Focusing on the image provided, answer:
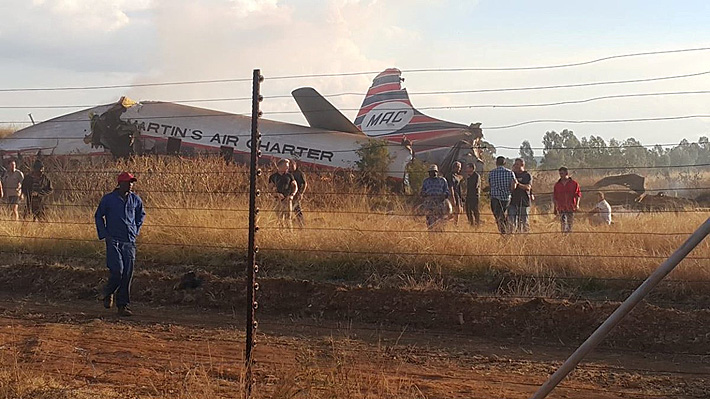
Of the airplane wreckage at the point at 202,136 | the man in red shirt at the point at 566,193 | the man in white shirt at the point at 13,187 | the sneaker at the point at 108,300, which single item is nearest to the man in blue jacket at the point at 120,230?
the sneaker at the point at 108,300

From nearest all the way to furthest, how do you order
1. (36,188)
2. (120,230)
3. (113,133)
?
(120,230), (36,188), (113,133)

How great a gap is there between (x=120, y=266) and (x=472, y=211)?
613cm

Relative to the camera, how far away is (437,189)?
13.3 metres

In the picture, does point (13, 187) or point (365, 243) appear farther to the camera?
point (13, 187)

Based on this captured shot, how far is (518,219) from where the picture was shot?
11766 mm

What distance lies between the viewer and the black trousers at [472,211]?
1256cm

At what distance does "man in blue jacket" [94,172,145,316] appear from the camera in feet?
30.4

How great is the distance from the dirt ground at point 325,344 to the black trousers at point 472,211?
3418mm

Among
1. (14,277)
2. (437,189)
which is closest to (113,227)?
Answer: (14,277)

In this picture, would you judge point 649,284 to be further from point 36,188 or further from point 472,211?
point 36,188

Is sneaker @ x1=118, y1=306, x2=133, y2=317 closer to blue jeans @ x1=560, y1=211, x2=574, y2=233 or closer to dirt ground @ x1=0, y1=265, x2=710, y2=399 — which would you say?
dirt ground @ x1=0, y1=265, x2=710, y2=399

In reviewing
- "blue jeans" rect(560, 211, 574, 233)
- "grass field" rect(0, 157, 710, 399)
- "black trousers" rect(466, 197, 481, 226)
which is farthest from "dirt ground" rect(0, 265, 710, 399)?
"black trousers" rect(466, 197, 481, 226)

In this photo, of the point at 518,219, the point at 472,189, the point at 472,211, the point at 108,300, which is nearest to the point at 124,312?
the point at 108,300

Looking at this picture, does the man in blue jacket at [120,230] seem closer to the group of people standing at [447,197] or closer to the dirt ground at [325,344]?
the dirt ground at [325,344]
